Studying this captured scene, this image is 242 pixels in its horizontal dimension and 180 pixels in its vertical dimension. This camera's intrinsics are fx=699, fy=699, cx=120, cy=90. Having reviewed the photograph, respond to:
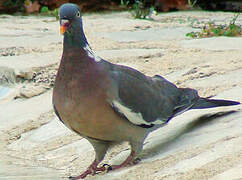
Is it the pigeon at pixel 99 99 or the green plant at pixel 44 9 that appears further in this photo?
the green plant at pixel 44 9

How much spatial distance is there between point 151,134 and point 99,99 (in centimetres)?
94

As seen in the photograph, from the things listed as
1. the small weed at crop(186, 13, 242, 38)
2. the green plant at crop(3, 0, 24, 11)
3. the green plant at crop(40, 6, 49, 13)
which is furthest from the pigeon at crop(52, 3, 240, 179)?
the green plant at crop(3, 0, 24, 11)

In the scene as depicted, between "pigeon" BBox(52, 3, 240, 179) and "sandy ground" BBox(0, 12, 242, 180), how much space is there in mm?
172

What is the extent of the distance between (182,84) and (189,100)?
708 millimetres

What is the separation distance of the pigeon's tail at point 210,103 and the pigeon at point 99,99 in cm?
1

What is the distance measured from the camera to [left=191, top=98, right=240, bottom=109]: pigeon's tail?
14.5ft

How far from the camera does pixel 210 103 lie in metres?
4.52

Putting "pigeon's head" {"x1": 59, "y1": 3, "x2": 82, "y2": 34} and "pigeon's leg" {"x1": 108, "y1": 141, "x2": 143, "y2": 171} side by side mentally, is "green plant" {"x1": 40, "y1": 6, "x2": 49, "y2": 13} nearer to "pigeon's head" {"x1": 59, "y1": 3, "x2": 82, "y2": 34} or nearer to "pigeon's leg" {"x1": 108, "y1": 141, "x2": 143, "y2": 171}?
"pigeon's head" {"x1": 59, "y1": 3, "x2": 82, "y2": 34}

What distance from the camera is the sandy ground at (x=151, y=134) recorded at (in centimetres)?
380

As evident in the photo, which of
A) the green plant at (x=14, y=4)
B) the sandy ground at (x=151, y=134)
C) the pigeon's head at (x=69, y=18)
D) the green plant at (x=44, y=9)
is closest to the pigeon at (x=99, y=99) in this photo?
the pigeon's head at (x=69, y=18)

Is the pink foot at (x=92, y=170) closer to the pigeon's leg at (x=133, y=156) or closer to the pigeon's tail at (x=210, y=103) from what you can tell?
the pigeon's leg at (x=133, y=156)

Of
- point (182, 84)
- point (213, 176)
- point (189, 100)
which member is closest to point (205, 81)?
point (182, 84)

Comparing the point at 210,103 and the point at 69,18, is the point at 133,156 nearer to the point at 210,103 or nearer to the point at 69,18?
the point at 210,103

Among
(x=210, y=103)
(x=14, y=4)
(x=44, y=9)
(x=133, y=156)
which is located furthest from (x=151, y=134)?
(x=14, y=4)
